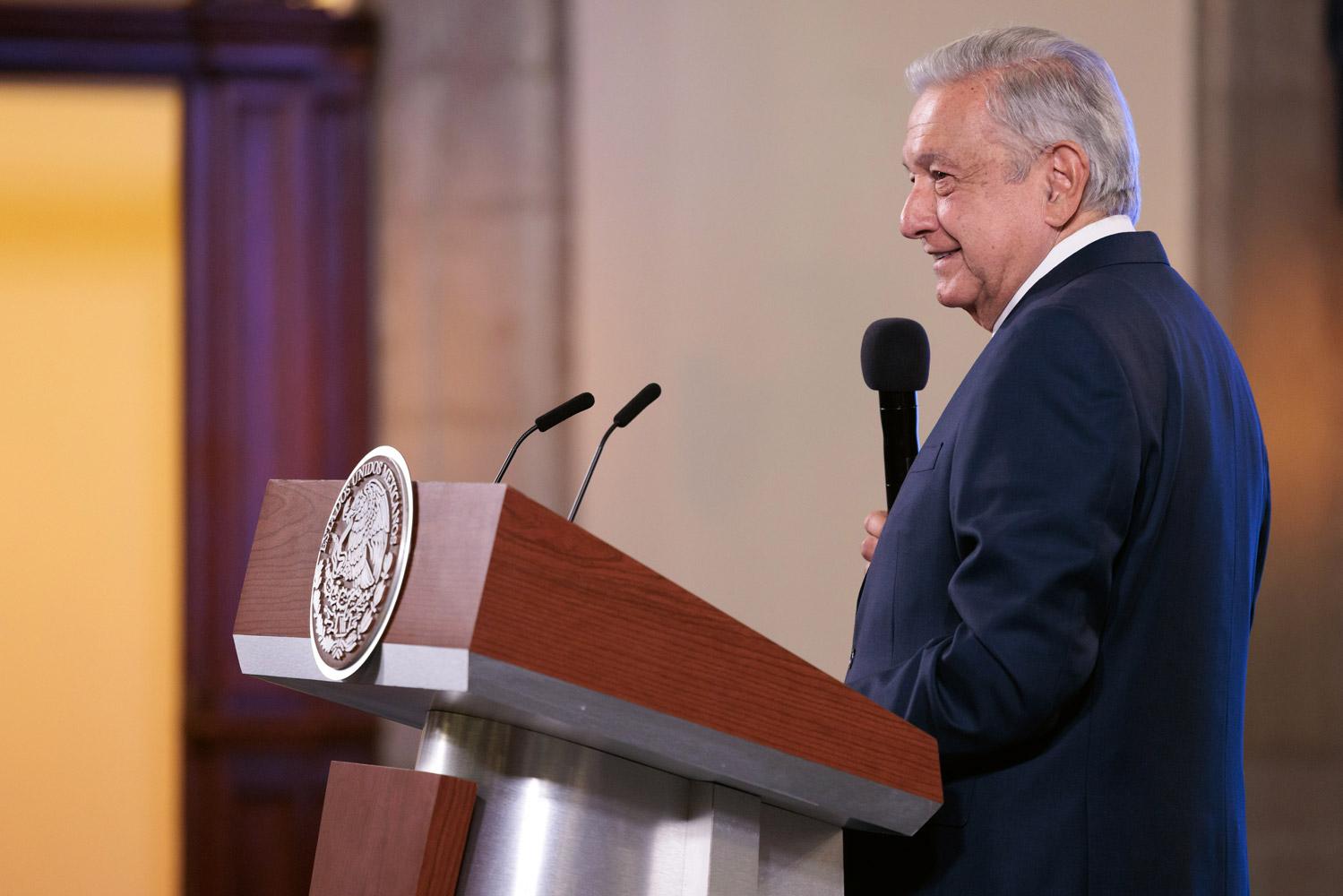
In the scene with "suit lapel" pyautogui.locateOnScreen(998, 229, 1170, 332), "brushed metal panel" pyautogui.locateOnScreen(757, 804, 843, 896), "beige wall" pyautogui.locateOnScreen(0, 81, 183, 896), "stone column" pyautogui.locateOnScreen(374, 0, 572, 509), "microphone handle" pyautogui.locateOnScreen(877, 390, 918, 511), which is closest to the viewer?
"brushed metal panel" pyautogui.locateOnScreen(757, 804, 843, 896)

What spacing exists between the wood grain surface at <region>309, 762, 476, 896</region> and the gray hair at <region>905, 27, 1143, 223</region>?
1039mm

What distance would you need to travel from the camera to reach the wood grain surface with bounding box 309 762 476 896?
3.51 ft

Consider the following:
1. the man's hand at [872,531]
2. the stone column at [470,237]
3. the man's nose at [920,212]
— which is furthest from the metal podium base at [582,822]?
the stone column at [470,237]

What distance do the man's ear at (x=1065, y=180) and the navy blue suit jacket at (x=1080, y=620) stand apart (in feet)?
0.56

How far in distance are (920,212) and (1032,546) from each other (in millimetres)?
593

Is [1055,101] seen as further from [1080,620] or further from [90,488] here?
[90,488]

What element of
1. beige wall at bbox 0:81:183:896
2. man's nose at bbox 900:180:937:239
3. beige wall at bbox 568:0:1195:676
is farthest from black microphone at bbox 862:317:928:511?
beige wall at bbox 0:81:183:896

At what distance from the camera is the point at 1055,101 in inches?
62.7

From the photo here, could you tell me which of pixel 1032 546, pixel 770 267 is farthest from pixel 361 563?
pixel 770 267

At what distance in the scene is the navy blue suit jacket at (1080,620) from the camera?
4.19 ft

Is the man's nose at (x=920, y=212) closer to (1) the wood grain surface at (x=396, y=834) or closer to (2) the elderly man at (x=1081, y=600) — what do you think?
(2) the elderly man at (x=1081, y=600)

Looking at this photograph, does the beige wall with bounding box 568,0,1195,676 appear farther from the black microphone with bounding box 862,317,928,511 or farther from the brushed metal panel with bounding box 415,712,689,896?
the brushed metal panel with bounding box 415,712,689,896

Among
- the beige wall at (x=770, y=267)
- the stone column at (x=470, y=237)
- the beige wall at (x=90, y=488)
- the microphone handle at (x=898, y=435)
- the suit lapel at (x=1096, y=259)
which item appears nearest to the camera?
the suit lapel at (x=1096, y=259)

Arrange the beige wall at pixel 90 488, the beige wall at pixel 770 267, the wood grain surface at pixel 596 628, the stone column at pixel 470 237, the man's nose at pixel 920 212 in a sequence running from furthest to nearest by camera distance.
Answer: the beige wall at pixel 90 488 < the stone column at pixel 470 237 < the beige wall at pixel 770 267 < the man's nose at pixel 920 212 < the wood grain surface at pixel 596 628
